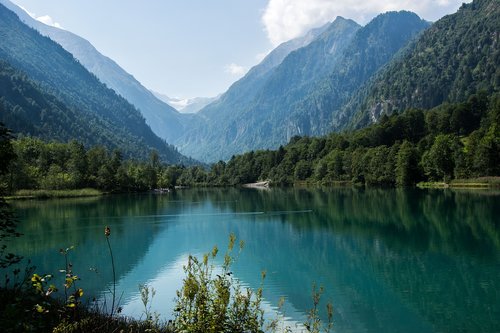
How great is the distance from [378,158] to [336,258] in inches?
4472

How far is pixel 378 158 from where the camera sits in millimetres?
143250

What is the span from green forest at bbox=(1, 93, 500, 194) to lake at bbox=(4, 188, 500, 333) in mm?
51341

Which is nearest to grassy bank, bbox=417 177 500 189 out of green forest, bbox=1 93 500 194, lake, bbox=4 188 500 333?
green forest, bbox=1 93 500 194

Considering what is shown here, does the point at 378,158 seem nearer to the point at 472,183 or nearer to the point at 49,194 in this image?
the point at 472,183

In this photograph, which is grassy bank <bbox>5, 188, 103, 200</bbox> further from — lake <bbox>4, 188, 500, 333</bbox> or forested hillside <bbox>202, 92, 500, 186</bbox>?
forested hillside <bbox>202, 92, 500, 186</bbox>

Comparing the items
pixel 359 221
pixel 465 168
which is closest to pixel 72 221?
pixel 359 221

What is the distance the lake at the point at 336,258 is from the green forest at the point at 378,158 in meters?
51.3

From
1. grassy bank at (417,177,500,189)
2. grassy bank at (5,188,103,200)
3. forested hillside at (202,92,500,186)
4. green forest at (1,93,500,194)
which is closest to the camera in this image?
grassy bank at (417,177,500,189)

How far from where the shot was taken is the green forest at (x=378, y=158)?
4555 inches

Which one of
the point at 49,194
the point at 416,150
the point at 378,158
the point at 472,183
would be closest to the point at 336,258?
the point at 472,183

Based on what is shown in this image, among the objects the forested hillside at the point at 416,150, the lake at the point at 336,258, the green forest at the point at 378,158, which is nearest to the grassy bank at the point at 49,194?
the green forest at the point at 378,158

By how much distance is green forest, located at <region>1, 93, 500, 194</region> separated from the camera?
116 metres

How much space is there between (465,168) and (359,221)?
70.9 m

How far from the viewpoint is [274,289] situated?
26016 millimetres
